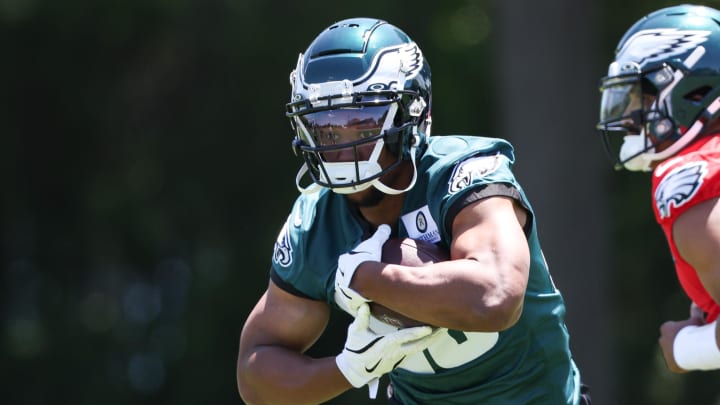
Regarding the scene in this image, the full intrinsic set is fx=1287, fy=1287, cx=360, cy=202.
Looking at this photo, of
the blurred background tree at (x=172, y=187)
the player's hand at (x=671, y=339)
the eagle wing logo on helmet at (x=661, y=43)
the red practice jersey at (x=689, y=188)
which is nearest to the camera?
the red practice jersey at (x=689, y=188)

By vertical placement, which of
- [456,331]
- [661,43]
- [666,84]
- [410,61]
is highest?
[410,61]

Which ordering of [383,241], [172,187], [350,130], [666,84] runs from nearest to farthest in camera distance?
1. [383,241]
2. [350,130]
3. [666,84]
4. [172,187]

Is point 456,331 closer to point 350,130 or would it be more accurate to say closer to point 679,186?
point 350,130

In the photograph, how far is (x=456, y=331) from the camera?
357 cm

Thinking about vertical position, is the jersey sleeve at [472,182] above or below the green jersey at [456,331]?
above

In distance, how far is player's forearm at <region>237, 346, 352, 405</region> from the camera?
3545mm

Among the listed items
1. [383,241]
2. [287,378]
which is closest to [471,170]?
[383,241]

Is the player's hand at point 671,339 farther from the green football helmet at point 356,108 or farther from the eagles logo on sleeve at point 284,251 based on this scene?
the eagles logo on sleeve at point 284,251

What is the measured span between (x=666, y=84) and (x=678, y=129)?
155 mm

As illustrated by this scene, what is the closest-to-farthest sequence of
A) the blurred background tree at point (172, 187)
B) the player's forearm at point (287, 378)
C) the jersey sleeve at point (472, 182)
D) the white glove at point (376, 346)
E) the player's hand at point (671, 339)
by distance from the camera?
the white glove at point (376, 346) < the jersey sleeve at point (472, 182) < the player's forearm at point (287, 378) < the player's hand at point (671, 339) < the blurred background tree at point (172, 187)

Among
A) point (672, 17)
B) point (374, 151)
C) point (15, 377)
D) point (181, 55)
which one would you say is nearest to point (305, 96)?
point (374, 151)

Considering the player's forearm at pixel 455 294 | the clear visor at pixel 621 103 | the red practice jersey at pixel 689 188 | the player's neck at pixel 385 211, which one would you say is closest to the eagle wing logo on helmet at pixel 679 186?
the red practice jersey at pixel 689 188

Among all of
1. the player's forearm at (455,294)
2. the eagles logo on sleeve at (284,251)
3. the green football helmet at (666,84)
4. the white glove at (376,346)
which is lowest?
the white glove at (376,346)

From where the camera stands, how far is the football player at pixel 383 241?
336 centimetres
